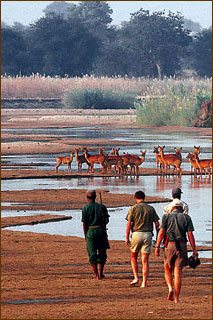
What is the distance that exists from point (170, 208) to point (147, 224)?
77 cm

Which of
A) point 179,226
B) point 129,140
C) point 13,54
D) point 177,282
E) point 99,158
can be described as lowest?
point 177,282

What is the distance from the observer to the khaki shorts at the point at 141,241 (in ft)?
37.6

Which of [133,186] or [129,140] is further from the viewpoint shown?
[129,140]

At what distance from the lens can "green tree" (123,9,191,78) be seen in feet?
322

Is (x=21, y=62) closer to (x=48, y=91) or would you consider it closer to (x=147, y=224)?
(x=48, y=91)

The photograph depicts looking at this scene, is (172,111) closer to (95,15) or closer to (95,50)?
(95,50)

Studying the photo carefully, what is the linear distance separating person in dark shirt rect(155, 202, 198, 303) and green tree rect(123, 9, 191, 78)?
86.3 meters

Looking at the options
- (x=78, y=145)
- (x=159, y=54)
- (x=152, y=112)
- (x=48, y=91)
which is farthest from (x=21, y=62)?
(x=78, y=145)

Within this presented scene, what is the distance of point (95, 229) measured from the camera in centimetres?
1180

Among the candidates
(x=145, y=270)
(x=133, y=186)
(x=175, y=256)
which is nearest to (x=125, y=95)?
(x=133, y=186)

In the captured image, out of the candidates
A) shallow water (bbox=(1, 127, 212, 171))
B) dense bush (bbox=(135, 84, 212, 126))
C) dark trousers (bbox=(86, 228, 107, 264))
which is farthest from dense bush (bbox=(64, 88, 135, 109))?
dark trousers (bbox=(86, 228, 107, 264))

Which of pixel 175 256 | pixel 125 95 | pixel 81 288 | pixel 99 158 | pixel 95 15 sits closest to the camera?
pixel 175 256

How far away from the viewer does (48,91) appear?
2904 inches

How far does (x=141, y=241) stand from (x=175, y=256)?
2.74 feet
